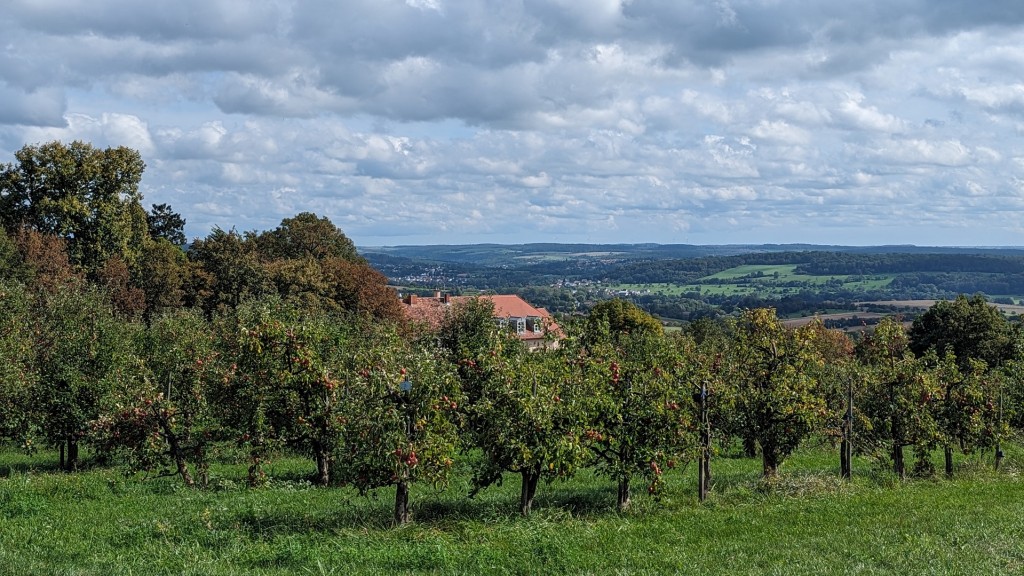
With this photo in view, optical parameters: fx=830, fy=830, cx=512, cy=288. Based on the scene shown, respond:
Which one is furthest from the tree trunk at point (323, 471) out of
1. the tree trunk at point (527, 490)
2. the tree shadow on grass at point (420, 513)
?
the tree trunk at point (527, 490)

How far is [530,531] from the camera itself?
16.5 meters

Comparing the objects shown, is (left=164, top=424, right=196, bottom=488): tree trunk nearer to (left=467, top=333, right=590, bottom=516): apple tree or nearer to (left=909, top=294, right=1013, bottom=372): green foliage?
(left=467, top=333, right=590, bottom=516): apple tree

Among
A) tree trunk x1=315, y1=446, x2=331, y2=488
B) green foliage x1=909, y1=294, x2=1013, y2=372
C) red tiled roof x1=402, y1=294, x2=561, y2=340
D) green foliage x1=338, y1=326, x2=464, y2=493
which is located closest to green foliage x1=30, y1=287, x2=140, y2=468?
tree trunk x1=315, y1=446, x2=331, y2=488

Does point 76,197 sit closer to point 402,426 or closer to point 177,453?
point 177,453

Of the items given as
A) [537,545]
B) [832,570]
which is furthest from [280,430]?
[832,570]

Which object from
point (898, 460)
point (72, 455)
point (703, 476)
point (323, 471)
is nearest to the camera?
point (703, 476)

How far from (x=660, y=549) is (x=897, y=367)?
13.7 meters

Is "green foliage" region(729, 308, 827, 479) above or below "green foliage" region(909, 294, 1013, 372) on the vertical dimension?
above

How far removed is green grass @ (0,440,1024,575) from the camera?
13992 mm

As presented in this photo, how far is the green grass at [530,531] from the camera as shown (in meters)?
14.0

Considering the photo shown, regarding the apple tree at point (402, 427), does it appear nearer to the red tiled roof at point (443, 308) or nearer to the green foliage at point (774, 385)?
the green foliage at point (774, 385)

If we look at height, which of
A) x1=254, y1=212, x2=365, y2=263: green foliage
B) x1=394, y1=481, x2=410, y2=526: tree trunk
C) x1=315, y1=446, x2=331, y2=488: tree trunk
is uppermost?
x1=254, y1=212, x2=365, y2=263: green foliage

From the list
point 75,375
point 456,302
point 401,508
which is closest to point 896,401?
point 401,508

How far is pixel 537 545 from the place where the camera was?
1506 centimetres
